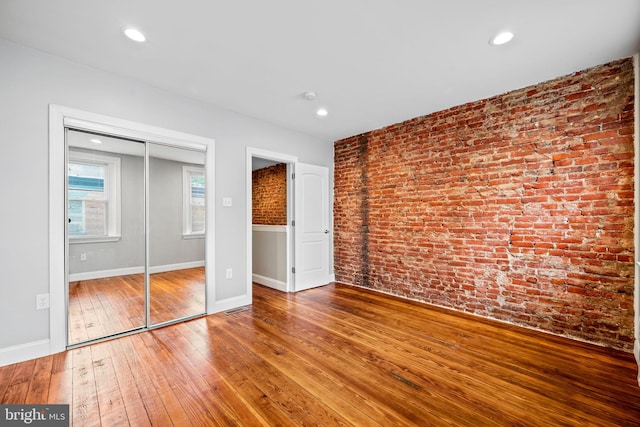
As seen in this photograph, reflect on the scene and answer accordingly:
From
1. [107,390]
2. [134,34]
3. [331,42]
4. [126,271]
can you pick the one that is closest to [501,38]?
[331,42]

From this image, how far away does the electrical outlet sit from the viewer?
2358 mm

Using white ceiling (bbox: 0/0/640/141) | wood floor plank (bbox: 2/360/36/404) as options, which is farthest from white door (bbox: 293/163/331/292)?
wood floor plank (bbox: 2/360/36/404)

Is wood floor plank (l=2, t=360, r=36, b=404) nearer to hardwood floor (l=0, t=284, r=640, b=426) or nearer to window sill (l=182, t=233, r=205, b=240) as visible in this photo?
hardwood floor (l=0, t=284, r=640, b=426)

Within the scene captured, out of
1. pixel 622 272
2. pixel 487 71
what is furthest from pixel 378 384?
pixel 487 71

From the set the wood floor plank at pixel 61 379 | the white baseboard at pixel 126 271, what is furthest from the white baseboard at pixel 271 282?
the wood floor plank at pixel 61 379

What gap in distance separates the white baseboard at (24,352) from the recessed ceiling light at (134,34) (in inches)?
104

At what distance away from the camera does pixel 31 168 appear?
2.34 m

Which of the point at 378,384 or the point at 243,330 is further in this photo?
the point at 243,330

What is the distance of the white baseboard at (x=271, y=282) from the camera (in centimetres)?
452

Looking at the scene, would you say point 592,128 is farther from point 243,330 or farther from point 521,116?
point 243,330

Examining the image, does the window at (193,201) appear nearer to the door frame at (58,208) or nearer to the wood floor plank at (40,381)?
the door frame at (58,208)

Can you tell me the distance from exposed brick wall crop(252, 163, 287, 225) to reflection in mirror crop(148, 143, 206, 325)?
188cm

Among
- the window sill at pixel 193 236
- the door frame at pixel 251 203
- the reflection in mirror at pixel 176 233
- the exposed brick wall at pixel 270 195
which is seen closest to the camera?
the reflection in mirror at pixel 176 233

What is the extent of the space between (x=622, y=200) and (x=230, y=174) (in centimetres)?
410
